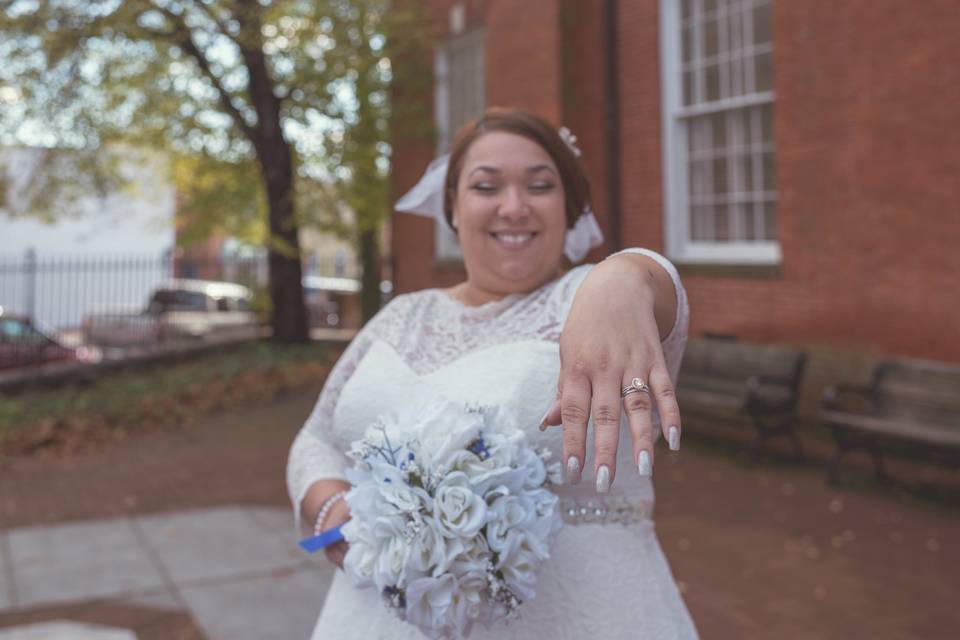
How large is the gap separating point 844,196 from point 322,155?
30.7 feet

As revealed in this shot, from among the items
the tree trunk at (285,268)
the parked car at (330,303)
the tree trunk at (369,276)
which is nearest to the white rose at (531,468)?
the tree trunk at (285,268)

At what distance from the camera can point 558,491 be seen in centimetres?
170

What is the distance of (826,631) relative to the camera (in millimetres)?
4039

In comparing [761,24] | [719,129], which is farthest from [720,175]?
[761,24]

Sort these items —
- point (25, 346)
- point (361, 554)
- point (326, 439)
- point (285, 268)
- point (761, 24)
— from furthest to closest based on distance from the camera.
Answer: point (285, 268) < point (25, 346) < point (761, 24) < point (326, 439) < point (361, 554)

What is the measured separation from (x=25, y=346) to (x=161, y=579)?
33.9 ft

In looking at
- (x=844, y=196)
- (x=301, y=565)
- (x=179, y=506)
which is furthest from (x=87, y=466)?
(x=844, y=196)

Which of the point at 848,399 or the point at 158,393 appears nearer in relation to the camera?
the point at 848,399

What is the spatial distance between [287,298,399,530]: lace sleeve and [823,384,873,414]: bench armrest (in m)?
5.54

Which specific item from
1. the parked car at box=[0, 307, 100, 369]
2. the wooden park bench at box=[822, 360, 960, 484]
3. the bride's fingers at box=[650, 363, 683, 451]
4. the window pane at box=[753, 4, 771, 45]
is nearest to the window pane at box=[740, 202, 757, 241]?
the window pane at box=[753, 4, 771, 45]

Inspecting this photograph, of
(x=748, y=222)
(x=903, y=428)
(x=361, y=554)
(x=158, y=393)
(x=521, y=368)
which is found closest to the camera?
(x=361, y=554)

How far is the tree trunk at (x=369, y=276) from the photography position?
15.5 meters

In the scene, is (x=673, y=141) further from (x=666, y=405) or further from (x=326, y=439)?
(x=666, y=405)

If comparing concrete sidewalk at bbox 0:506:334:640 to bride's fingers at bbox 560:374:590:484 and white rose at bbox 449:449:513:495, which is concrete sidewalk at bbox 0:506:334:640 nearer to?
white rose at bbox 449:449:513:495
